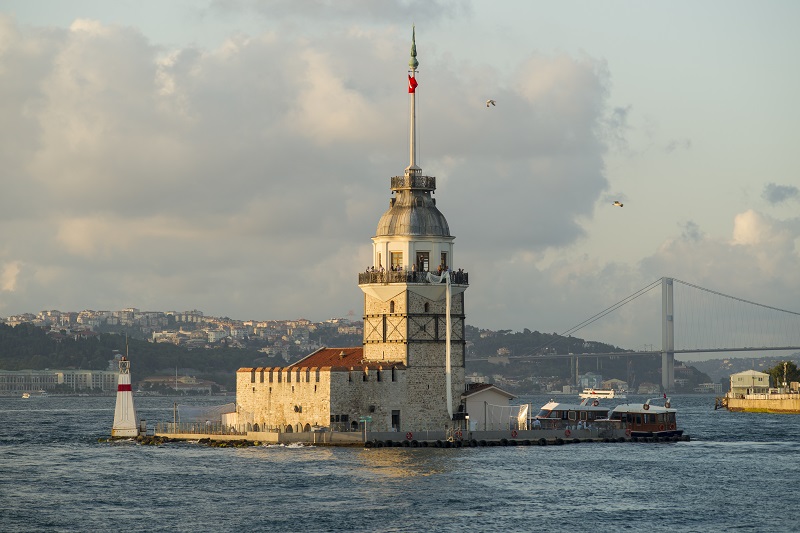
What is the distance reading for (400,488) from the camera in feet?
182

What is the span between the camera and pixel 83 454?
72625mm

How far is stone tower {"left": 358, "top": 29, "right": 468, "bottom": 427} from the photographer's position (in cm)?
7169

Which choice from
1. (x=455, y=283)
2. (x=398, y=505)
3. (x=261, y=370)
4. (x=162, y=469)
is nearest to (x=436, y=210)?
(x=455, y=283)

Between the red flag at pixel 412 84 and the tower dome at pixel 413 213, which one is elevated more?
the red flag at pixel 412 84

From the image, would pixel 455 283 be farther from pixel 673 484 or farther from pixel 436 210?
pixel 673 484

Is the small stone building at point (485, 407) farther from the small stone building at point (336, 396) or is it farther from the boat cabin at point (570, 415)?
the boat cabin at point (570, 415)

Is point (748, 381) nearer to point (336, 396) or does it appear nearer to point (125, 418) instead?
point (125, 418)

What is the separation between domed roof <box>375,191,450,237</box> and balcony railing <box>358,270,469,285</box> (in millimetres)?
1979

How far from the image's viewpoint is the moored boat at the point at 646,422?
257 ft

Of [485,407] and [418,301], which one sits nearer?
[418,301]

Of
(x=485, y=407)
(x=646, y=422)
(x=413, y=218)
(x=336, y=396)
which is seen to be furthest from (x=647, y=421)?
(x=336, y=396)

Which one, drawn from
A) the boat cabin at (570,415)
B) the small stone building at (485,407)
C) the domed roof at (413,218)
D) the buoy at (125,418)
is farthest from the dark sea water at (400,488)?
the domed roof at (413,218)

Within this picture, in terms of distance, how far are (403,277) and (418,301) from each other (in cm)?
137

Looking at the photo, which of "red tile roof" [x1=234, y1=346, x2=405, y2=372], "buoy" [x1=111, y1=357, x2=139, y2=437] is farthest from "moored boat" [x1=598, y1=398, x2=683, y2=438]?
"buoy" [x1=111, y1=357, x2=139, y2=437]
